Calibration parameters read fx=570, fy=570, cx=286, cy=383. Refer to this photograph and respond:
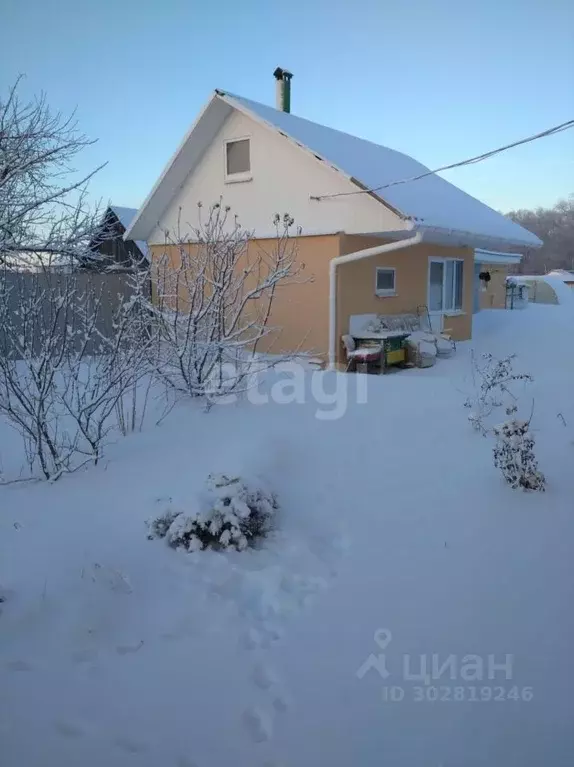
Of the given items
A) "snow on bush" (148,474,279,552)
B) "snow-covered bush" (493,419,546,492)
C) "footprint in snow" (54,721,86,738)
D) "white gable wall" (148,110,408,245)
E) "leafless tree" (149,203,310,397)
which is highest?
"white gable wall" (148,110,408,245)

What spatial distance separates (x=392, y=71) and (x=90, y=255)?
594cm

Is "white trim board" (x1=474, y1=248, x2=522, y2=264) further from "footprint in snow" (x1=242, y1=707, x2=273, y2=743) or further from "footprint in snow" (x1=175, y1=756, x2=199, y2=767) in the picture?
"footprint in snow" (x1=175, y1=756, x2=199, y2=767)

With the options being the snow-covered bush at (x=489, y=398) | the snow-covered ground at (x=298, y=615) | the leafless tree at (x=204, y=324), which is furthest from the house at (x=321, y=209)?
the snow-covered ground at (x=298, y=615)

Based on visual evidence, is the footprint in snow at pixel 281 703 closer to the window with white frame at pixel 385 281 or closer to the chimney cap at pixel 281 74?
the window with white frame at pixel 385 281

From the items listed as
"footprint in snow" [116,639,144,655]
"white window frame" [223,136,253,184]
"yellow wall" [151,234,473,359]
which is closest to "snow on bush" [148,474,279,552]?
"footprint in snow" [116,639,144,655]

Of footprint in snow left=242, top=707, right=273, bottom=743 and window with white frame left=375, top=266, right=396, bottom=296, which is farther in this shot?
window with white frame left=375, top=266, right=396, bottom=296

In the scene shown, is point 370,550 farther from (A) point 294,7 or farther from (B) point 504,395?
(A) point 294,7

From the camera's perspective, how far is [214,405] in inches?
275

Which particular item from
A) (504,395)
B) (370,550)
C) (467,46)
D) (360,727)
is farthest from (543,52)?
(360,727)

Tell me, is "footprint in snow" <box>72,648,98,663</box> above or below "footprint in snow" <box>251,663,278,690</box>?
above

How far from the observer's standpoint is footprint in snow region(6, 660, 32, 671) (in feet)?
9.60

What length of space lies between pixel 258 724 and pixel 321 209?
9.02 metres

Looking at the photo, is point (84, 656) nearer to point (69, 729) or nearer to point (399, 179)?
point (69, 729)

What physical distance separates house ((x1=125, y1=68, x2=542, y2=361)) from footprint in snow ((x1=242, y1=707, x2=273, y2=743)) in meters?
7.99
